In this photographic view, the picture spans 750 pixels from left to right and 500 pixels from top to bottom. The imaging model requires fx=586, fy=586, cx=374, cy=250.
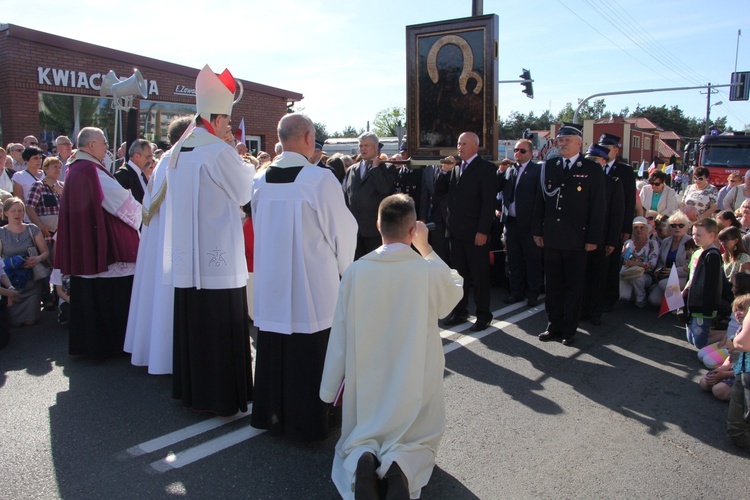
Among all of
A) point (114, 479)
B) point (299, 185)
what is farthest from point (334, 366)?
point (114, 479)

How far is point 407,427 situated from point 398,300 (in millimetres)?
655

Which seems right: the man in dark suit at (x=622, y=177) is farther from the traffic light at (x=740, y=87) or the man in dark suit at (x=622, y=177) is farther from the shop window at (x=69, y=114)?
the traffic light at (x=740, y=87)

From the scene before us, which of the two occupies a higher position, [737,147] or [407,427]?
[737,147]

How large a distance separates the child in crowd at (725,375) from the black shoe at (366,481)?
302 cm

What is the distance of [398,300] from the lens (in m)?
3.01

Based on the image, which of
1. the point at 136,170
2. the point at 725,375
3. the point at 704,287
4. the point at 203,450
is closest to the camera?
the point at 203,450

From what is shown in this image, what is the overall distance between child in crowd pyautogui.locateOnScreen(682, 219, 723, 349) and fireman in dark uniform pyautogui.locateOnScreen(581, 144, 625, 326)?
32.1 inches

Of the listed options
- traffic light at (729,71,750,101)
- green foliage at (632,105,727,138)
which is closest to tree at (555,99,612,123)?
green foliage at (632,105,727,138)

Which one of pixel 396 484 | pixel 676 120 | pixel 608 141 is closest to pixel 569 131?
pixel 608 141

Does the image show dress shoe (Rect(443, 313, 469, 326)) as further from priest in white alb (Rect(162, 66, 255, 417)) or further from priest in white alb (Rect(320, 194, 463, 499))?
priest in white alb (Rect(320, 194, 463, 499))

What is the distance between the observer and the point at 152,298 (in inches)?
195

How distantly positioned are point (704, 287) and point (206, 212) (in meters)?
4.59

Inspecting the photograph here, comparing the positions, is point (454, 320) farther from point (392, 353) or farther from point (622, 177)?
point (392, 353)

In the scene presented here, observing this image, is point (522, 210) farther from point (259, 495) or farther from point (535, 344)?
point (259, 495)
